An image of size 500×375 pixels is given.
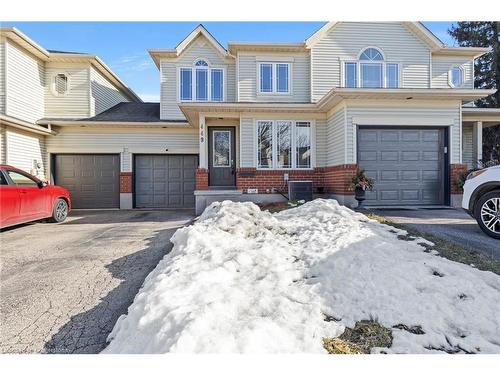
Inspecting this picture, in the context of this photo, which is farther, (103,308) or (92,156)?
(92,156)

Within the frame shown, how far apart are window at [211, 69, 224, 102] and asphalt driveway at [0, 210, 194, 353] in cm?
796

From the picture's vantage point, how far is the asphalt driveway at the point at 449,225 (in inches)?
181

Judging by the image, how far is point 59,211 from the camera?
25.9 ft

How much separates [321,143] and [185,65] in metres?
6.82

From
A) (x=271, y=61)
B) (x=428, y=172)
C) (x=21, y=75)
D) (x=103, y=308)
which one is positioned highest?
(x=271, y=61)

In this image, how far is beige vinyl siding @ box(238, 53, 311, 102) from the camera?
452 inches

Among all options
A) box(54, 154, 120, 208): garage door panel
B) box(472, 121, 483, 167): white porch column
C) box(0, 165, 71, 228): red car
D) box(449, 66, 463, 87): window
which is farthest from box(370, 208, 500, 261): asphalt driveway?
box(54, 154, 120, 208): garage door panel

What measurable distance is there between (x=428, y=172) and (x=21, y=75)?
14.7 m

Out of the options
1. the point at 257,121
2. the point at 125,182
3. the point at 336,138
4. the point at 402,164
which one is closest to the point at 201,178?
the point at 257,121

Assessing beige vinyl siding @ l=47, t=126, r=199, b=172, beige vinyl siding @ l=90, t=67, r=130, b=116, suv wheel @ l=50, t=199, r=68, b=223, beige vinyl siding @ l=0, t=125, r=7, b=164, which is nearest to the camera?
suv wheel @ l=50, t=199, r=68, b=223

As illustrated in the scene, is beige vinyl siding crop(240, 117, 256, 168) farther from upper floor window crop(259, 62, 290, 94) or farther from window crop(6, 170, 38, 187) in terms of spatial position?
window crop(6, 170, 38, 187)

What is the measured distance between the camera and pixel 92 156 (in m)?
11.9
